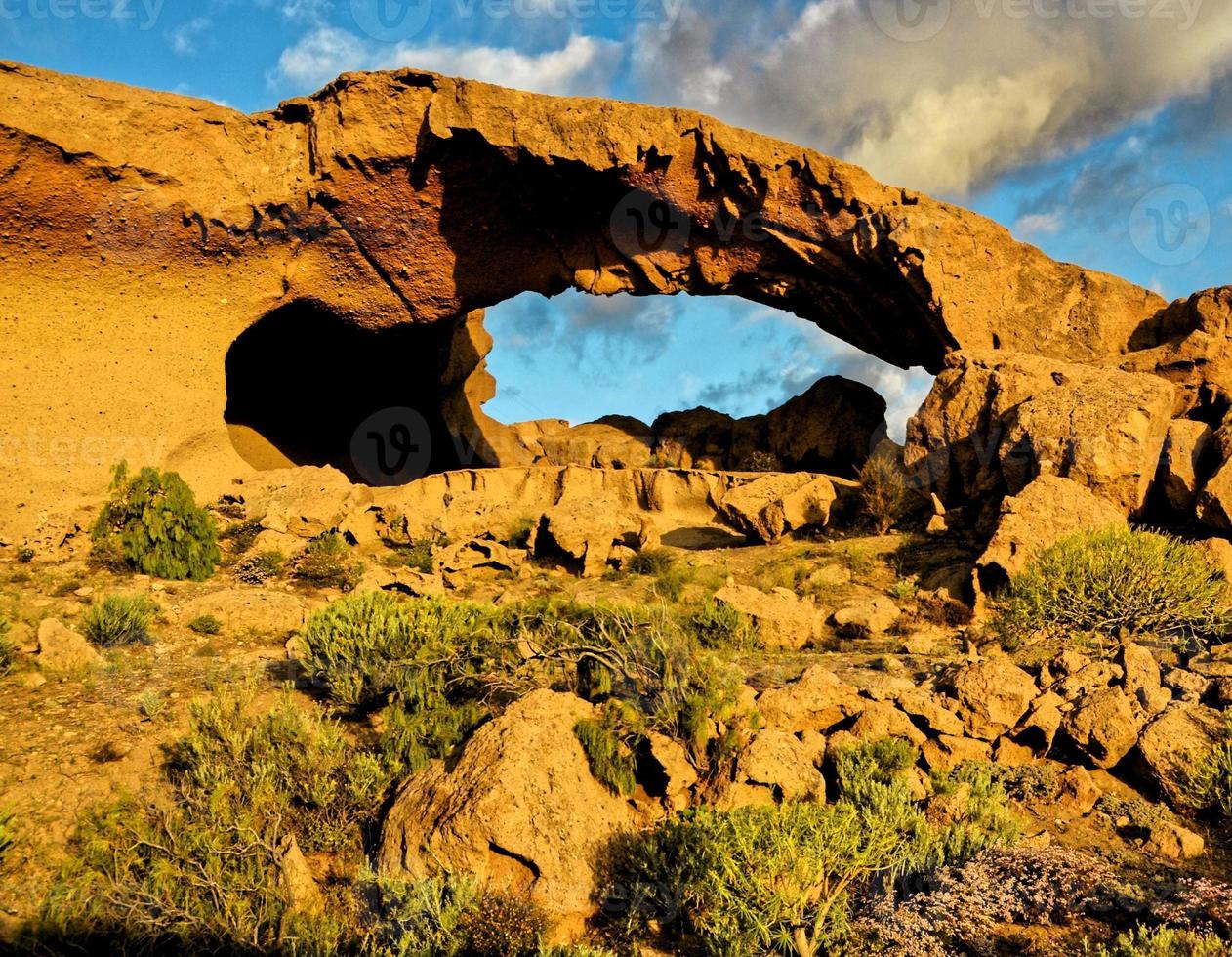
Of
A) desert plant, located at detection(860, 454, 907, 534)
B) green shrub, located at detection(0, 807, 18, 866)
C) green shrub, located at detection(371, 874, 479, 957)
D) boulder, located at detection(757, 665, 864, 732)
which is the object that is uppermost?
desert plant, located at detection(860, 454, 907, 534)

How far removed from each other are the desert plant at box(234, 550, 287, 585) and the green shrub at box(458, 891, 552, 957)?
9072 millimetres

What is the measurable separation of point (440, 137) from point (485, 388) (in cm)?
1350

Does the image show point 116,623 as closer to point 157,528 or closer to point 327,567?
point 157,528

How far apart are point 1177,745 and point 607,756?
14.0 feet

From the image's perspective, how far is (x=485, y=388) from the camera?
29.4 meters

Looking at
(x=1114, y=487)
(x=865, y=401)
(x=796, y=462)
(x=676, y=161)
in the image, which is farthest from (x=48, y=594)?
(x=865, y=401)

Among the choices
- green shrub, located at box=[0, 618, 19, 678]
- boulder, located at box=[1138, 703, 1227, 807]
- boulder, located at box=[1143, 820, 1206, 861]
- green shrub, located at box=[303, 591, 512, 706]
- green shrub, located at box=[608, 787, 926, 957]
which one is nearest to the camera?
green shrub, located at box=[608, 787, 926, 957]

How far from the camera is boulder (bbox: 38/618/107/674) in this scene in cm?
907

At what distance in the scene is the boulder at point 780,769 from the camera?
683 cm

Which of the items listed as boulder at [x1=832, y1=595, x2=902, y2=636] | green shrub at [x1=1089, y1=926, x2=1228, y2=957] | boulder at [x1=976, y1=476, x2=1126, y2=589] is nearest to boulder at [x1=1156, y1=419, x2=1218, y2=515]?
boulder at [x1=976, y1=476, x2=1126, y2=589]

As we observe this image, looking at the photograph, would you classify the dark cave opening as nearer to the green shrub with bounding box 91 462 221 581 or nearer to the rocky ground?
the green shrub with bounding box 91 462 221 581

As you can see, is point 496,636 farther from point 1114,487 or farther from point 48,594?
point 1114,487

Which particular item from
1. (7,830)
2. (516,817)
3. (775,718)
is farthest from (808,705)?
(7,830)

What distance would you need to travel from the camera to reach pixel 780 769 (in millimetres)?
6926
